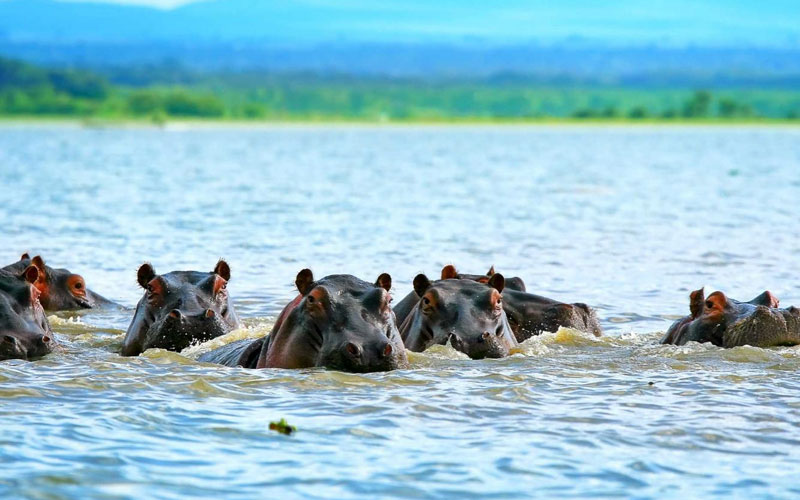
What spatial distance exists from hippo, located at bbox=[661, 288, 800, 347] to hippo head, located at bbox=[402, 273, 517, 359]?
1328 mm

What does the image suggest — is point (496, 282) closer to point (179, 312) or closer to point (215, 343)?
point (215, 343)

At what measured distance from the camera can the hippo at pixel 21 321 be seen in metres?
9.02

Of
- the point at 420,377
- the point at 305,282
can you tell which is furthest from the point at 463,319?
the point at 305,282

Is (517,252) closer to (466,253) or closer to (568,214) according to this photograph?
(466,253)

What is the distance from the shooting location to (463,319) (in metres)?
9.19

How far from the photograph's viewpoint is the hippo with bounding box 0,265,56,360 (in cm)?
902

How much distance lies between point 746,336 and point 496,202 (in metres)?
22.0

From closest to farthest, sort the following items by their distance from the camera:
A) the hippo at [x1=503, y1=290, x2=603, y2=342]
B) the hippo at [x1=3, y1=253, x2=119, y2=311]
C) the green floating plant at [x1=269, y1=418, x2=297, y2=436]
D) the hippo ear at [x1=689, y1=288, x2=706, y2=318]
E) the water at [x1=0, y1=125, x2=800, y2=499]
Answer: the water at [x1=0, y1=125, x2=800, y2=499]
the green floating plant at [x1=269, y1=418, x2=297, y2=436]
the hippo ear at [x1=689, y1=288, x2=706, y2=318]
the hippo at [x1=503, y1=290, x2=603, y2=342]
the hippo at [x1=3, y1=253, x2=119, y2=311]

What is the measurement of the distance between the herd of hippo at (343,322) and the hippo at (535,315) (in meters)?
0.07

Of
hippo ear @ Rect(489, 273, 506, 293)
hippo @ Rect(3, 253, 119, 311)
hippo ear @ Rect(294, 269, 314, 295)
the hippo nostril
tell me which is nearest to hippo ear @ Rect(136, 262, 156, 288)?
hippo ear @ Rect(294, 269, 314, 295)

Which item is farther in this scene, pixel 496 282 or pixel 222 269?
pixel 222 269

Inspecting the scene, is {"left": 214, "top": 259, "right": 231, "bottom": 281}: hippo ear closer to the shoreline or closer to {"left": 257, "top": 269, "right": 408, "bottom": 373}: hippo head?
{"left": 257, "top": 269, "right": 408, "bottom": 373}: hippo head

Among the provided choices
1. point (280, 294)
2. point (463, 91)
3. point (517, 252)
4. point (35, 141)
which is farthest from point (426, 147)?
point (463, 91)

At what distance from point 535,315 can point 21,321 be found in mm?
3625
